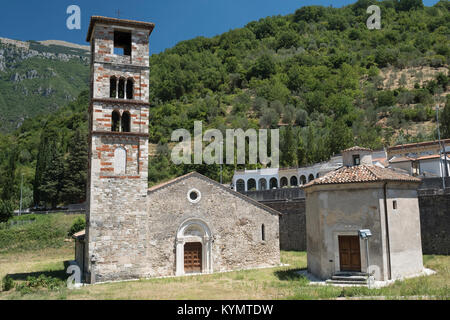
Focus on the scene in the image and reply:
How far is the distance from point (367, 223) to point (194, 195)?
35.5ft

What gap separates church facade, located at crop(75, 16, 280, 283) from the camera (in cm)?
2075

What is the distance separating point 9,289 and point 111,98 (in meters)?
11.9

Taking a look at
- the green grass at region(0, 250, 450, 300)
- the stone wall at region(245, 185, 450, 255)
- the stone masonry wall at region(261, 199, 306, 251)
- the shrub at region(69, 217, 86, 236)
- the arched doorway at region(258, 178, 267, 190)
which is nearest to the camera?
the green grass at region(0, 250, 450, 300)

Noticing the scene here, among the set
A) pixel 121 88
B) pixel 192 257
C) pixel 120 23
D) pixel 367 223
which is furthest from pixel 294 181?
pixel 120 23

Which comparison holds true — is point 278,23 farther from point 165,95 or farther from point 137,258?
point 137,258

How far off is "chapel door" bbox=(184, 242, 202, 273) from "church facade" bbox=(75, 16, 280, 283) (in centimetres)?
6

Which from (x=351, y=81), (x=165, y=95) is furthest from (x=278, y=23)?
(x=165, y=95)

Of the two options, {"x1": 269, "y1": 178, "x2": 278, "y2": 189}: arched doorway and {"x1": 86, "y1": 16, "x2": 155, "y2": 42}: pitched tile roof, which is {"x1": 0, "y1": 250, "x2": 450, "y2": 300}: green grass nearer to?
{"x1": 86, "y1": 16, "x2": 155, "y2": 42}: pitched tile roof

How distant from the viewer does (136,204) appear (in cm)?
2155

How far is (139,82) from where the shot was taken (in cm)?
2270

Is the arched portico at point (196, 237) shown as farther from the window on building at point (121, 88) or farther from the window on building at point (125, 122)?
the window on building at point (121, 88)

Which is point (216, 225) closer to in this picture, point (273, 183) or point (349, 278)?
point (349, 278)

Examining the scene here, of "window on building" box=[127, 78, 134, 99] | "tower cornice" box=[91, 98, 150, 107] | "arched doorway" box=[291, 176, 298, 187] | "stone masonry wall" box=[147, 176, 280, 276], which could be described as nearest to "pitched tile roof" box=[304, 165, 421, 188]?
"stone masonry wall" box=[147, 176, 280, 276]

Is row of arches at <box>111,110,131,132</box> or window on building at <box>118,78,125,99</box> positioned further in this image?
window on building at <box>118,78,125,99</box>
